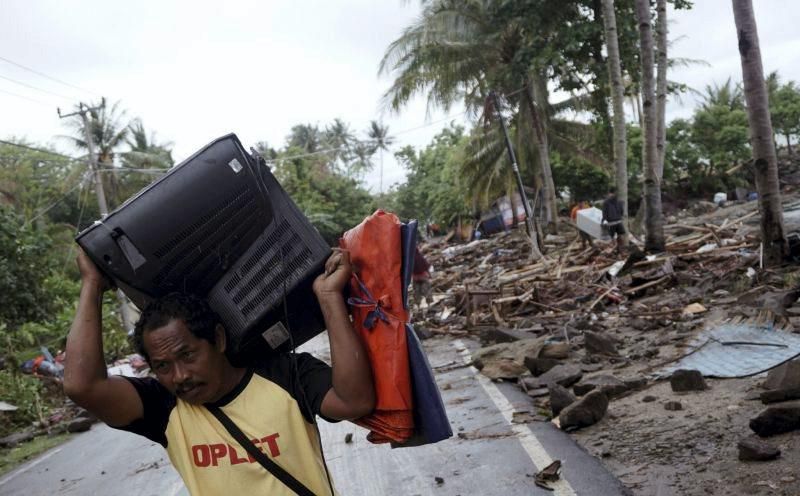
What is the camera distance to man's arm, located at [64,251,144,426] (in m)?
2.24

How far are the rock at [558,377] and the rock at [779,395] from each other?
2.28m

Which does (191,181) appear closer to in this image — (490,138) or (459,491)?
(459,491)

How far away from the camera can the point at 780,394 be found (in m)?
5.52

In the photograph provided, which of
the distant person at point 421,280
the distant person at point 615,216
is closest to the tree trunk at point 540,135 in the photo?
the distant person at point 615,216

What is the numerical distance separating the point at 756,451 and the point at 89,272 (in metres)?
3.96

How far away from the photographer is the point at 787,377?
5.54m

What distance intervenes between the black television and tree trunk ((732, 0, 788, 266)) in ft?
35.3

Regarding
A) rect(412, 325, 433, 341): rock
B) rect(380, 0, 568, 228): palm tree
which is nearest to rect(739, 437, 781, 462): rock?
rect(412, 325, 433, 341): rock

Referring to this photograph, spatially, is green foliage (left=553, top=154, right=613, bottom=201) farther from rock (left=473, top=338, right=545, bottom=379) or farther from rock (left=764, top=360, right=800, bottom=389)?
rock (left=764, top=360, right=800, bottom=389)

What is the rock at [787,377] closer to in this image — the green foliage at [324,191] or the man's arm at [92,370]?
the man's arm at [92,370]

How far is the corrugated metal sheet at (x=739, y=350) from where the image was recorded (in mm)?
6828

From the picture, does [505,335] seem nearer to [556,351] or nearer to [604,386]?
[556,351]

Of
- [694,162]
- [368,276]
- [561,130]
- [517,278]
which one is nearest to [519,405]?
[368,276]

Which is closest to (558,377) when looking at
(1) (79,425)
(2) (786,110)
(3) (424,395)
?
(3) (424,395)
